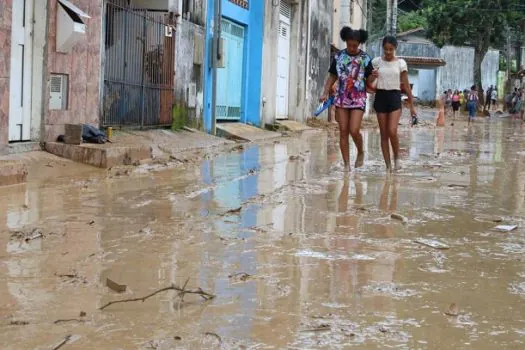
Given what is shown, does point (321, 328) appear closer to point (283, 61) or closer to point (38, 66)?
point (38, 66)

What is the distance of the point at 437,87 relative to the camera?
66.9 meters

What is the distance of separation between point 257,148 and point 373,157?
2556 millimetres

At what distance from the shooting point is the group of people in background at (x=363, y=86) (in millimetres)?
9648

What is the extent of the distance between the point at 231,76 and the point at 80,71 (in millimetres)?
8411

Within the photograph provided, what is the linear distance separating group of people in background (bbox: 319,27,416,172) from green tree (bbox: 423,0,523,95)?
44111 mm

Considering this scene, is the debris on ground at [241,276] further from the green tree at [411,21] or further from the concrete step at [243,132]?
the green tree at [411,21]

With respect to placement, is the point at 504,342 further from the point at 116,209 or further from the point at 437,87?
the point at 437,87

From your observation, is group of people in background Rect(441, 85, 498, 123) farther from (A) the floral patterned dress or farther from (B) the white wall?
(B) the white wall

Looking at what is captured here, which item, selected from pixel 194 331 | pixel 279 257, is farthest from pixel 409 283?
pixel 194 331

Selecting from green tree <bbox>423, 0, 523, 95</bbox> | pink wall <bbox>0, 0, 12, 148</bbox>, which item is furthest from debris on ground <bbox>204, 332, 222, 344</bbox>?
green tree <bbox>423, 0, 523, 95</bbox>

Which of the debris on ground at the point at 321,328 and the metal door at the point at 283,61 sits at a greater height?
the metal door at the point at 283,61

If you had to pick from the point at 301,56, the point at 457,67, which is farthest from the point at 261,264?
the point at 457,67

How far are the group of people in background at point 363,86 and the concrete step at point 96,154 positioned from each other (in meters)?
2.37

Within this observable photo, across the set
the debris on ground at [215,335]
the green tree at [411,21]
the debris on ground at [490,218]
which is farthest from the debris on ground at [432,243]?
the green tree at [411,21]
